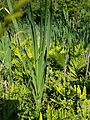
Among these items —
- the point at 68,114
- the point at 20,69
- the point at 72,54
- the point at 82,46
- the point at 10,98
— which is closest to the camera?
the point at 68,114

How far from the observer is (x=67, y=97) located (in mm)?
1451

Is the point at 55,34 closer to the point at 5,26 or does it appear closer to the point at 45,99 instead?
the point at 45,99

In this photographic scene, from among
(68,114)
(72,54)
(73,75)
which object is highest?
(72,54)

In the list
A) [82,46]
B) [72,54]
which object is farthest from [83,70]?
[82,46]

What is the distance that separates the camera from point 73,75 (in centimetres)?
201

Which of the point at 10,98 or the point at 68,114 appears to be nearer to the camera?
the point at 68,114

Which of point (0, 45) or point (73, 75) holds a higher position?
point (0, 45)

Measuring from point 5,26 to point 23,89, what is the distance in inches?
57.8

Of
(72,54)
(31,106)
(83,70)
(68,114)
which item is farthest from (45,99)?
(72,54)

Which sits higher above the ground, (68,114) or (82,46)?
(82,46)

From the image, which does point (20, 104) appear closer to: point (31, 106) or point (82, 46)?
point (31, 106)

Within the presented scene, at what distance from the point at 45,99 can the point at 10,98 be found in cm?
20

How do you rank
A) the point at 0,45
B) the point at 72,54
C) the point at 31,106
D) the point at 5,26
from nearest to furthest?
the point at 5,26 < the point at 31,106 < the point at 0,45 < the point at 72,54

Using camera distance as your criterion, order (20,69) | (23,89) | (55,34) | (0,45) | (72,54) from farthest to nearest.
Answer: (55,34) → (72,54) → (20,69) → (0,45) → (23,89)
